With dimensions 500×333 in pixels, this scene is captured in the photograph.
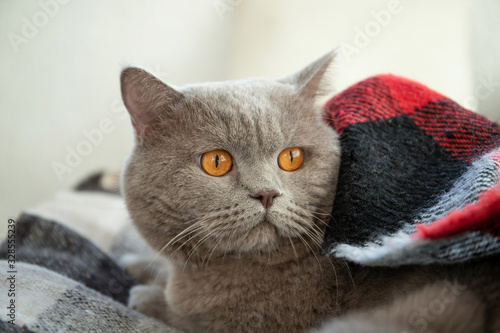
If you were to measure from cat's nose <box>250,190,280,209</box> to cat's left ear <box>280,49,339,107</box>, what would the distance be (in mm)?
338

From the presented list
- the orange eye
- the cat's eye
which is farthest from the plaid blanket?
the orange eye

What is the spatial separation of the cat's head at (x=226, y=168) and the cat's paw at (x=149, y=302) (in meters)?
0.23

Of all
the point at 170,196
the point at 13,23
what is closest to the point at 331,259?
the point at 170,196

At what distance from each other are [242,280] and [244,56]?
240cm

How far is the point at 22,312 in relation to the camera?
792mm

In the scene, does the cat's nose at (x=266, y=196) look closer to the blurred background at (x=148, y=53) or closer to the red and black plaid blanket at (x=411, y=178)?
the red and black plaid blanket at (x=411, y=178)

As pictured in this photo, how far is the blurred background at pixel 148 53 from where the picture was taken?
6.26 feet

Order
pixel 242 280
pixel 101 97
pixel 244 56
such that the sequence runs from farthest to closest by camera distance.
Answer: pixel 244 56 → pixel 101 97 → pixel 242 280

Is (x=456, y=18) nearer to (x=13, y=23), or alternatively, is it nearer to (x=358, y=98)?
(x=358, y=98)

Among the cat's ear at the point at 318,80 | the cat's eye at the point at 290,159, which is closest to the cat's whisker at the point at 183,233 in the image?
the cat's eye at the point at 290,159

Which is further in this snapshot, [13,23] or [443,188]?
[13,23]

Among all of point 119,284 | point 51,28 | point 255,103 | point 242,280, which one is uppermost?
point 51,28

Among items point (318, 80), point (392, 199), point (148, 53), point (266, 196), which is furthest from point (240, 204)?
point (148, 53)

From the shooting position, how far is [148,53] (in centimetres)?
258
